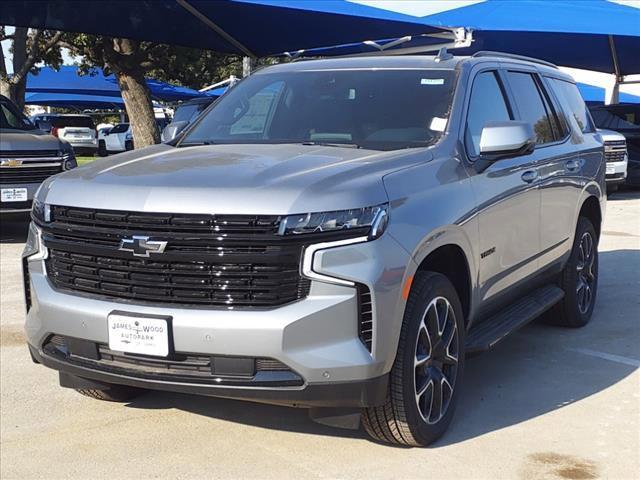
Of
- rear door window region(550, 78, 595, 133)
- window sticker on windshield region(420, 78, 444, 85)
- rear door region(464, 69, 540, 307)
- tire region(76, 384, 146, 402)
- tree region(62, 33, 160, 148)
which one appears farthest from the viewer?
tree region(62, 33, 160, 148)

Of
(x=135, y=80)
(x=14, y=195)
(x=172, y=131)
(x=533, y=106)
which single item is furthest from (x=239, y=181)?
(x=135, y=80)

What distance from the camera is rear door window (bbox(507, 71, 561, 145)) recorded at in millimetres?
5250

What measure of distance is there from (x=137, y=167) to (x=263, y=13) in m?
9.12

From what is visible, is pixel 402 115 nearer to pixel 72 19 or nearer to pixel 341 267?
pixel 341 267

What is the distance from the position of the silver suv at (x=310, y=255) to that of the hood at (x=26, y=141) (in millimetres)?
5996

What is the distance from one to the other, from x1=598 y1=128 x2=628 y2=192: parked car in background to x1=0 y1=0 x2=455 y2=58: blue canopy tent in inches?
142

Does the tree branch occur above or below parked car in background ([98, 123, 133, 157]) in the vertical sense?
above

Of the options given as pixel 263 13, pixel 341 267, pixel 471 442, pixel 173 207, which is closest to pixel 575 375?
pixel 471 442

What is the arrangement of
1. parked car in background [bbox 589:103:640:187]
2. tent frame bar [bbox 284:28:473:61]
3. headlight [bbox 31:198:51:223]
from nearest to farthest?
1. headlight [bbox 31:198:51:223]
2. tent frame bar [bbox 284:28:473:61]
3. parked car in background [bbox 589:103:640:187]

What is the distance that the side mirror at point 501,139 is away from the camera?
4188 millimetres

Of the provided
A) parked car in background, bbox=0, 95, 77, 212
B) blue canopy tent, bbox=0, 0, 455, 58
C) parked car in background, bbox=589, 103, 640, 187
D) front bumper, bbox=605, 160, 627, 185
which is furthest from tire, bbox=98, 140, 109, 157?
front bumper, bbox=605, 160, 627, 185

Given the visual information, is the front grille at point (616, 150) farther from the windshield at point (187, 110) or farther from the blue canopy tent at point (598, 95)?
the blue canopy tent at point (598, 95)

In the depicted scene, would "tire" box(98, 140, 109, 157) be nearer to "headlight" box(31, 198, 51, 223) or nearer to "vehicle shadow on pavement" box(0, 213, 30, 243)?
"vehicle shadow on pavement" box(0, 213, 30, 243)

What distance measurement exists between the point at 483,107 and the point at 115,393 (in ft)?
8.73
